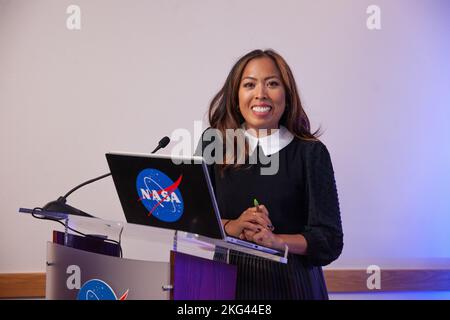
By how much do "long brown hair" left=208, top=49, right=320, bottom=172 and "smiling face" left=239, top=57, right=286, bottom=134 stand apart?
2 centimetres

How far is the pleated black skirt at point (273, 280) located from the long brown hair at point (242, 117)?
1.11 feet

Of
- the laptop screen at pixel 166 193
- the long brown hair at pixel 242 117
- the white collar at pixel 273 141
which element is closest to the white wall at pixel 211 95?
the long brown hair at pixel 242 117

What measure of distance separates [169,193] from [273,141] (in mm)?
584

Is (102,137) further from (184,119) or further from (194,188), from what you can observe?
(194,188)

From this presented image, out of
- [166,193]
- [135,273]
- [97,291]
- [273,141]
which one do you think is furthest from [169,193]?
[273,141]

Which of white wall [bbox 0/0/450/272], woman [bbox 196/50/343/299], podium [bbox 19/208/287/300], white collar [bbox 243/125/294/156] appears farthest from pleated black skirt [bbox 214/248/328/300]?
white wall [bbox 0/0/450/272]

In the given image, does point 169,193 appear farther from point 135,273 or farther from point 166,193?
point 135,273

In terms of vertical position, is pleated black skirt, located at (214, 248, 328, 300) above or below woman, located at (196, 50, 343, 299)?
below

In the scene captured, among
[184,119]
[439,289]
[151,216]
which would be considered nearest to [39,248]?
[184,119]

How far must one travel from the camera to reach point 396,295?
3068mm

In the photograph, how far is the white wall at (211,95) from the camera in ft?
9.26

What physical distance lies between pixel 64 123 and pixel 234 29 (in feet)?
3.24

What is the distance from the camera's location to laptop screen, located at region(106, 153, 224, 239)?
1.32m

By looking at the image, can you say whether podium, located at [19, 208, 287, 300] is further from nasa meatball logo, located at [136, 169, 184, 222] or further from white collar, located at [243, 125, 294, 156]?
white collar, located at [243, 125, 294, 156]
